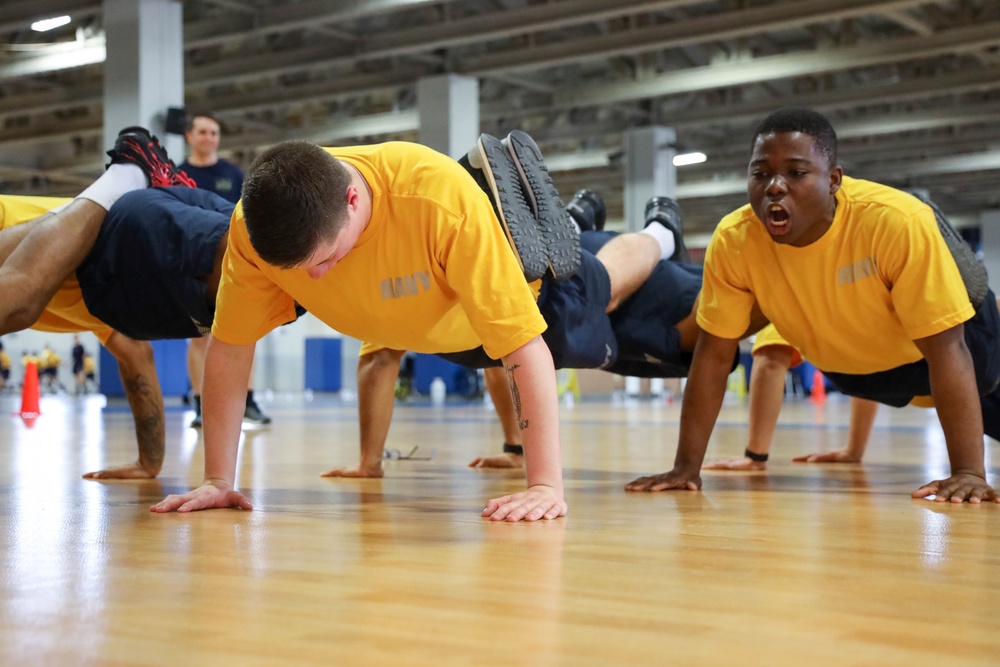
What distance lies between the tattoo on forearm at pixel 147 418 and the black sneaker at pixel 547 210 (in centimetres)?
164

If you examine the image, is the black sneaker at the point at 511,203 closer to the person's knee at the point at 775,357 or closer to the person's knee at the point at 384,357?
the person's knee at the point at 384,357

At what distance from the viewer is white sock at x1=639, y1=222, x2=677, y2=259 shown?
14.0 ft

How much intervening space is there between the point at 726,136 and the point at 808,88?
10.4 feet

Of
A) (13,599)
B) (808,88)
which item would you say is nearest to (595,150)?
(808,88)

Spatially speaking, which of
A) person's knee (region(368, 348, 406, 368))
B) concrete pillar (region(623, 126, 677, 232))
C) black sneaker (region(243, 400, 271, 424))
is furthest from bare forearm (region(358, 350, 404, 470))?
concrete pillar (region(623, 126, 677, 232))

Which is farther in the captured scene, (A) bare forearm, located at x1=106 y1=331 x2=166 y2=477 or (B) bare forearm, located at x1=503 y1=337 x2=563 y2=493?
(A) bare forearm, located at x1=106 y1=331 x2=166 y2=477

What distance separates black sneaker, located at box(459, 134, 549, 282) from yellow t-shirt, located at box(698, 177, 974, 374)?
67 cm

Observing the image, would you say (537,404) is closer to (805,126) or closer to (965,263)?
(805,126)

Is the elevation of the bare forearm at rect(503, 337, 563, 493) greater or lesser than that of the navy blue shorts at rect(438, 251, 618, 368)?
lesser

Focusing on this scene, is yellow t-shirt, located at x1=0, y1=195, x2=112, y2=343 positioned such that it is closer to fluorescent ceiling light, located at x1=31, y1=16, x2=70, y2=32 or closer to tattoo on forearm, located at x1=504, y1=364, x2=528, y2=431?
tattoo on forearm, located at x1=504, y1=364, x2=528, y2=431

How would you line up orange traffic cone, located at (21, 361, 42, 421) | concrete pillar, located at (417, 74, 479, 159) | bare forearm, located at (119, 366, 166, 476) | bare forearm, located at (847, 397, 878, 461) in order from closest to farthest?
bare forearm, located at (119, 366, 166, 476) < bare forearm, located at (847, 397, 878, 461) < orange traffic cone, located at (21, 361, 42, 421) < concrete pillar, located at (417, 74, 479, 159)

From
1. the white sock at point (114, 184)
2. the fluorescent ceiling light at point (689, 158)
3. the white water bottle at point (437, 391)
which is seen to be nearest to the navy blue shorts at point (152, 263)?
the white sock at point (114, 184)

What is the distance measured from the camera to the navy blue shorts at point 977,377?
348cm

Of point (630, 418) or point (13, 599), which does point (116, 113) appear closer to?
point (630, 418)
